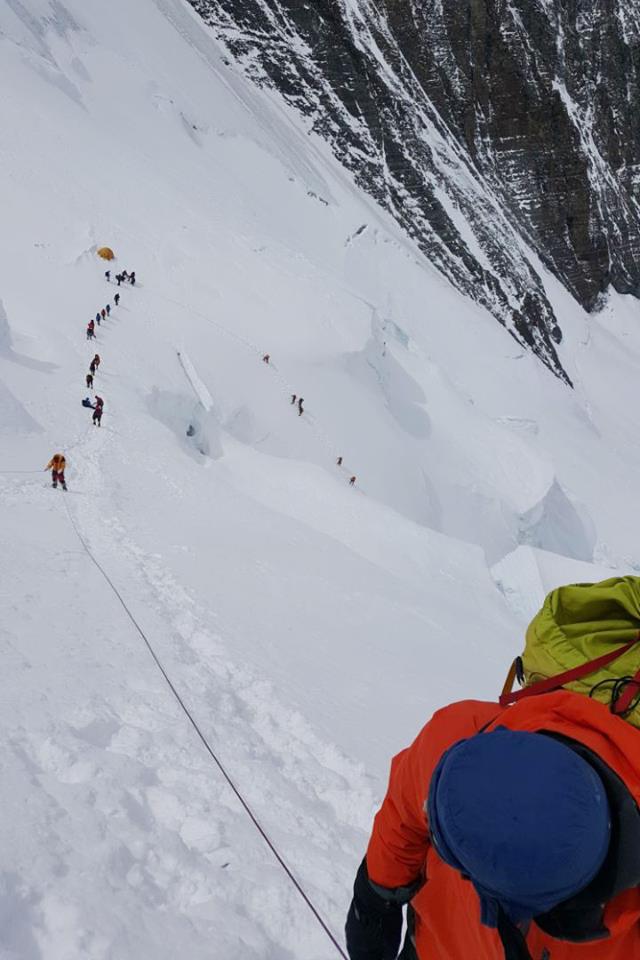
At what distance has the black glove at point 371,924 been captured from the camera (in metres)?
1.90

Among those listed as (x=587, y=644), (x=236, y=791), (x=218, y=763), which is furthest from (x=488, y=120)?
(x=587, y=644)

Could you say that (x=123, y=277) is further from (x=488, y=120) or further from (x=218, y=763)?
(x=488, y=120)

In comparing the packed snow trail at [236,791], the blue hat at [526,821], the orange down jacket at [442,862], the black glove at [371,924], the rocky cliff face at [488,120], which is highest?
the blue hat at [526,821]

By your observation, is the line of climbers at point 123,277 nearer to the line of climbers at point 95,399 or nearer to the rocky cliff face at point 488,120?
the line of climbers at point 95,399

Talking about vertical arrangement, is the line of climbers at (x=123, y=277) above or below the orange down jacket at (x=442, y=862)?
below

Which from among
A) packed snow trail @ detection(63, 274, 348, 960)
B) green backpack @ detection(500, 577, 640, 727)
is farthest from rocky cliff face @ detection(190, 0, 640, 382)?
green backpack @ detection(500, 577, 640, 727)

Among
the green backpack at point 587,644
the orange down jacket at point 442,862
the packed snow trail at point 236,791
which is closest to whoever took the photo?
the orange down jacket at point 442,862

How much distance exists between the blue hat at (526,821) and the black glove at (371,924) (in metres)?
0.76

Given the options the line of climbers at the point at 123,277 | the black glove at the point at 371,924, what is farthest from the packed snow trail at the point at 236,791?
the line of climbers at the point at 123,277

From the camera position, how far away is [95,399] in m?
17.7

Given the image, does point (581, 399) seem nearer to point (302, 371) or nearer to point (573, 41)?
point (302, 371)

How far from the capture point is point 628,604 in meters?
1.77

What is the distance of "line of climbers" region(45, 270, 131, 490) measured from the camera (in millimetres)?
11398

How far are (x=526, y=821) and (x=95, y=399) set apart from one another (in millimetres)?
18071
